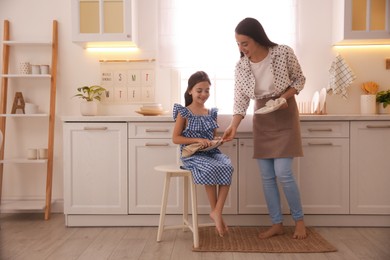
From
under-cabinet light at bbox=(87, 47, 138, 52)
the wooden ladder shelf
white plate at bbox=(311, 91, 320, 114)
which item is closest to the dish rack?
white plate at bbox=(311, 91, 320, 114)

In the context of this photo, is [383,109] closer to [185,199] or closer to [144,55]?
[185,199]

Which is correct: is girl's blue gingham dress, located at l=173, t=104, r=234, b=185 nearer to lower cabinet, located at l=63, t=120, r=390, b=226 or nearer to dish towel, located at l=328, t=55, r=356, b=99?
lower cabinet, located at l=63, t=120, r=390, b=226

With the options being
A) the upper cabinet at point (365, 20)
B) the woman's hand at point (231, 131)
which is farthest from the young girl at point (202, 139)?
the upper cabinet at point (365, 20)

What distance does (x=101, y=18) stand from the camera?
3689mm

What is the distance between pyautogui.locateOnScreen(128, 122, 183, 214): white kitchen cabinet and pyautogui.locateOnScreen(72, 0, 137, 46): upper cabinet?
30.2 inches

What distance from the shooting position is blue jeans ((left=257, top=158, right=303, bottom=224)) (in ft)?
9.95

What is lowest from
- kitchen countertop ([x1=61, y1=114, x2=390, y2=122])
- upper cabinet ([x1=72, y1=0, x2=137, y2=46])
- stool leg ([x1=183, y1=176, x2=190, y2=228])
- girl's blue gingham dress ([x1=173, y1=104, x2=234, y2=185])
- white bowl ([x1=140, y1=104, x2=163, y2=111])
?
stool leg ([x1=183, y1=176, x2=190, y2=228])

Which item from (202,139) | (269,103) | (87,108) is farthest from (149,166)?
(269,103)

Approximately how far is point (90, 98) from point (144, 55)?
603 mm

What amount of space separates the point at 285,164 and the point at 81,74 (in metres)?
2.00

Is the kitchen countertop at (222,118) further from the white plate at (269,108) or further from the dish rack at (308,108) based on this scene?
the white plate at (269,108)

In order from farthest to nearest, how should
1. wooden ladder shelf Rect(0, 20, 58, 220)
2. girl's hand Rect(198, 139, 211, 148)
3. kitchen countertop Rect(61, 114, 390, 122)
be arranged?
1. wooden ladder shelf Rect(0, 20, 58, 220)
2. kitchen countertop Rect(61, 114, 390, 122)
3. girl's hand Rect(198, 139, 211, 148)

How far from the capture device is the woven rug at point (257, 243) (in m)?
2.82

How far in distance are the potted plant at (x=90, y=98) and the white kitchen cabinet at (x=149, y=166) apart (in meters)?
0.47
